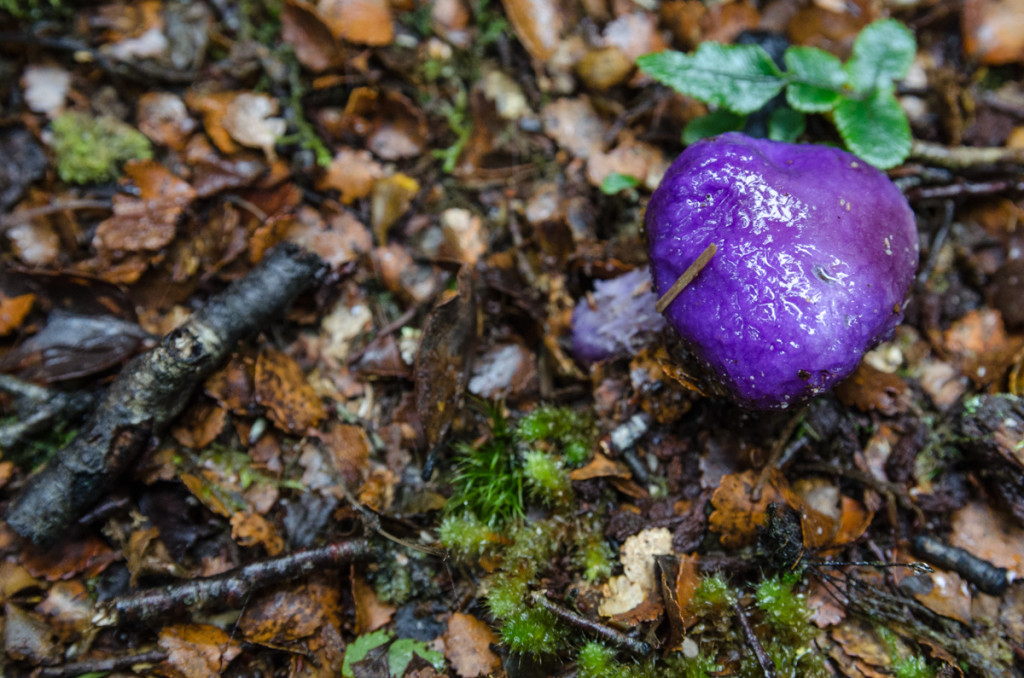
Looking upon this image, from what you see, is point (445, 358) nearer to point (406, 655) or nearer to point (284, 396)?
point (284, 396)

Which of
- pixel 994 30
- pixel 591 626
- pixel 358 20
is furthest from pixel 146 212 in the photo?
pixel 994 30

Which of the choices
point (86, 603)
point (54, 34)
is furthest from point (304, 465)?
point (54, 34)

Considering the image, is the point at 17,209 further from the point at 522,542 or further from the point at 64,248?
the point at 522,542

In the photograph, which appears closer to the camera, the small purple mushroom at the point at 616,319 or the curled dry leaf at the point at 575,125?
the small purple mushroom at the point at 616,319

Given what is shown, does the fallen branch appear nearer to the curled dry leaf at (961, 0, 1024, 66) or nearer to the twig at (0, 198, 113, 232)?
the twig at (0, 198, 113, 232)

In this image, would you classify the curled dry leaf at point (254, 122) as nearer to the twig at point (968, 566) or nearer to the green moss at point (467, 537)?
the green moss at point (467, 537)

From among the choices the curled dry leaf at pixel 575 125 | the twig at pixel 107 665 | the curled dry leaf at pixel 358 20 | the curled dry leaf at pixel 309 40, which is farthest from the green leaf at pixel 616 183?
the twig at pixel 107 665

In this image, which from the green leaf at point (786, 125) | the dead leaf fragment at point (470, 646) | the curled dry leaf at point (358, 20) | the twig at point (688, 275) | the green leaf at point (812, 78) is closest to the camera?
the twig at point (688, 275)
